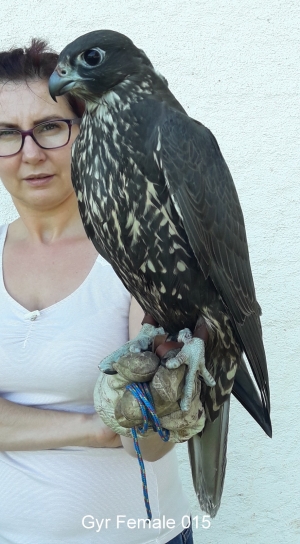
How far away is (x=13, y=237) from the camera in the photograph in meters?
2.31

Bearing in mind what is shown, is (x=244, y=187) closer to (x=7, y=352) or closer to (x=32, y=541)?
(x=7, y=352)

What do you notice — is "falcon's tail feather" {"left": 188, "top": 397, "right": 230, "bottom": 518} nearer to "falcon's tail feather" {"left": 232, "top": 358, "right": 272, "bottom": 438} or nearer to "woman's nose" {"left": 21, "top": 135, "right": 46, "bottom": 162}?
"falcon's tail feather" {"left": 232, "top": 358, "right": 272, "bottom": 438}

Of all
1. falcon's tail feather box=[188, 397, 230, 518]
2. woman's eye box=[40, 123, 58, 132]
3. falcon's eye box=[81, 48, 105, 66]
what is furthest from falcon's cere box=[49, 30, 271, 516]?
woman's eye box=[40, 123, 58, 132]

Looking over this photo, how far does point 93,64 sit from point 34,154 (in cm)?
51

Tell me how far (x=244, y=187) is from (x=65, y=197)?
95cm

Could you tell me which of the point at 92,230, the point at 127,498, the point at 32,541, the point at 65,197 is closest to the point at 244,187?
the point at 65,197

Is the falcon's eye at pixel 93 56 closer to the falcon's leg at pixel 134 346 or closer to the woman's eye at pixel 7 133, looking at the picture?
the woman's eye at pixel 7 133

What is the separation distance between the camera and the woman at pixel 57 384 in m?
1.94

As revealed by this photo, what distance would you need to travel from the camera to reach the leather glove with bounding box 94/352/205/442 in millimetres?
1553

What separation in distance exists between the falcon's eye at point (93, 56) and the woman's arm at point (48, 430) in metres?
0.99

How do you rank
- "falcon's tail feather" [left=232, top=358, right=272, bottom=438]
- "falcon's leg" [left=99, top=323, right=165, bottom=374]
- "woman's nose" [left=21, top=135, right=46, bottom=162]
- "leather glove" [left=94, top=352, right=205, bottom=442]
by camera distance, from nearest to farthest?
"leather glove" [left=94, top=352, right=205, bottom=442]
"falcon's leg" [left=99, top=323, right=165, bottom=374]
"falcon's tail feather" [left=232, top=358, right=272, bottom=438]
"woman's nose" [left=21, top=135, right=46, bottom=162]

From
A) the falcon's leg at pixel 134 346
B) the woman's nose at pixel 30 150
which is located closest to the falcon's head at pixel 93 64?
the woman's nose at pixel 30 150

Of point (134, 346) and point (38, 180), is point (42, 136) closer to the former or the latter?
point (38, 180)

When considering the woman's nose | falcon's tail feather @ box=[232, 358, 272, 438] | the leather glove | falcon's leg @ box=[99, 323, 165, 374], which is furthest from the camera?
the woman's nose
